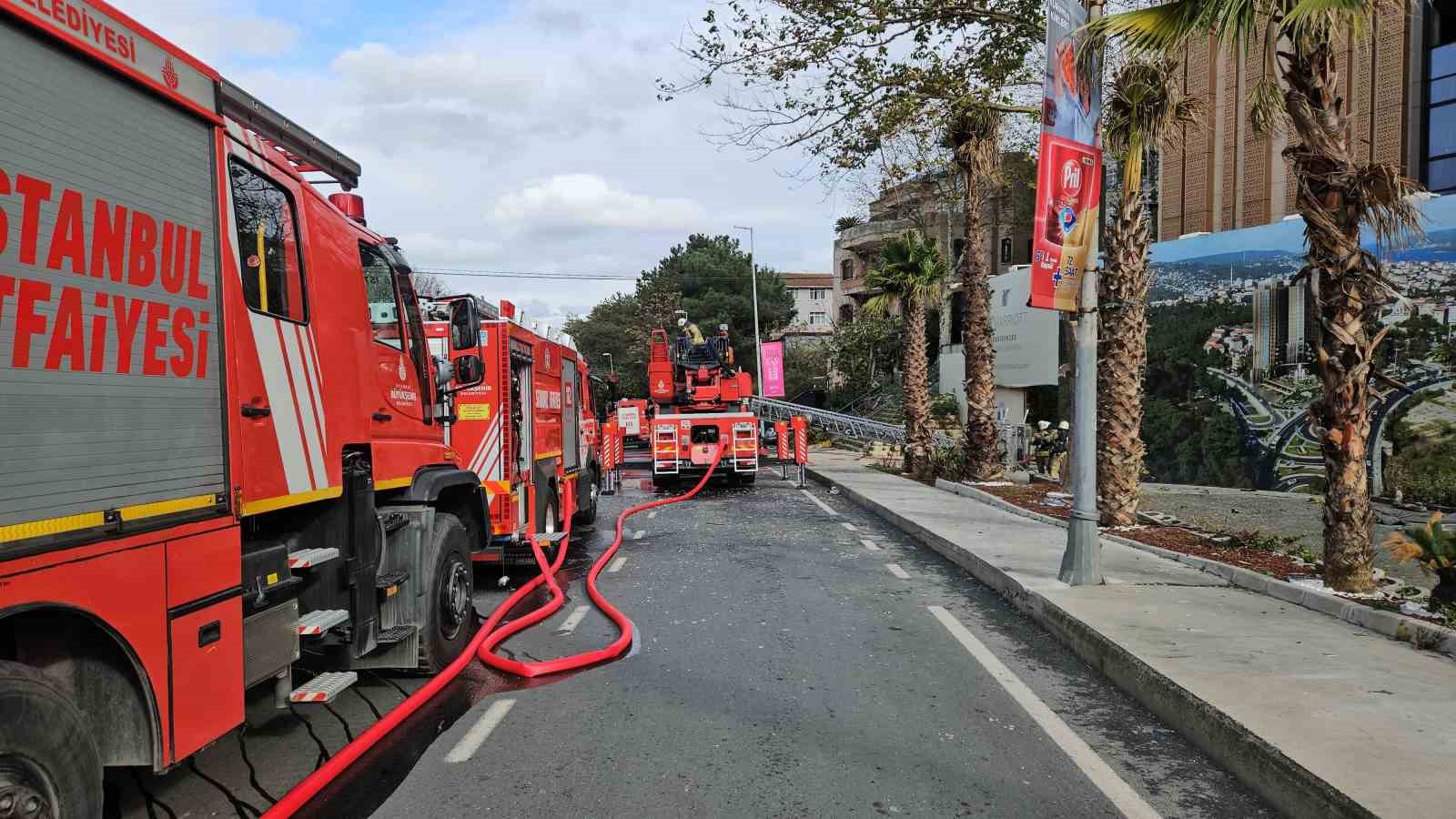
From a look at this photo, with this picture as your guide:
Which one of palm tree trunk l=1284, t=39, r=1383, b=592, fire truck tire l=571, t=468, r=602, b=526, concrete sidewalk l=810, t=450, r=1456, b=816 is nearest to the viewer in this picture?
concrete sidewalk l=810, t=450, r=1456, b=816

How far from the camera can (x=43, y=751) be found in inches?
115

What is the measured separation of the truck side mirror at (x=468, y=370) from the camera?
6766 mm

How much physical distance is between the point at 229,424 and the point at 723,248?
5770 cm

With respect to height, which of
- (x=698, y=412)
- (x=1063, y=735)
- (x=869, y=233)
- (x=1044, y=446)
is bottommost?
(x=1063, y=735)

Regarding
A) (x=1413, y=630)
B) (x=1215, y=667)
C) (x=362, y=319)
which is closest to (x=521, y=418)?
(x=362, y=319)

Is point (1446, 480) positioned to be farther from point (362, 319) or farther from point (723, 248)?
point (723, 248)

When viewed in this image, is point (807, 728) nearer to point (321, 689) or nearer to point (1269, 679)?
point (321, 689)

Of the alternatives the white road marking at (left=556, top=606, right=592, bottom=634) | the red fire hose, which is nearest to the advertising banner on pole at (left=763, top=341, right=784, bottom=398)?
the red fire hose

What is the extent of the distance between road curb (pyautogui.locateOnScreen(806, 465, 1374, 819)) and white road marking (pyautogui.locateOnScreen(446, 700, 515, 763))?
3.72m

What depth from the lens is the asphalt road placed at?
4.32 metres

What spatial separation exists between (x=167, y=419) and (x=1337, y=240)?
8309mm

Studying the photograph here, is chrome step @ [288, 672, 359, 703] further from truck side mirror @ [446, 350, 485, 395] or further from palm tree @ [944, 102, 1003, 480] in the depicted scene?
palm tree @ [944, 102, 1003, 480]

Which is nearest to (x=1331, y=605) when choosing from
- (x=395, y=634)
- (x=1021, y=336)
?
(x=395, y=634)

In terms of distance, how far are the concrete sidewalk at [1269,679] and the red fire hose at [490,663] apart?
3.48 m
